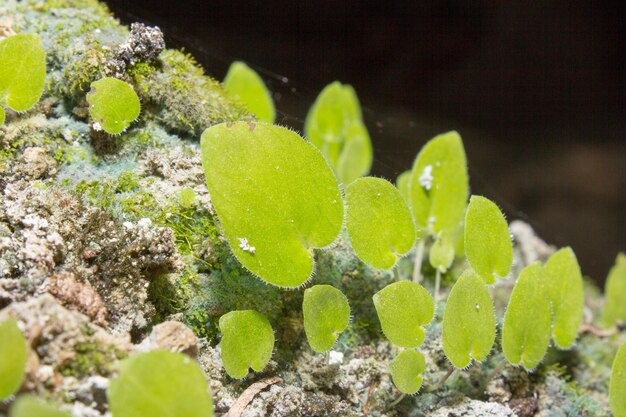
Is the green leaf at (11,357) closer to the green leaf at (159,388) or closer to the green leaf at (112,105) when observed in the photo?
the green leaf at (159,388)

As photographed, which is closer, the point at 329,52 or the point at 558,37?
the point at 329,52

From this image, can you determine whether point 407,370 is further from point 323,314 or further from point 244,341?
point 244,341

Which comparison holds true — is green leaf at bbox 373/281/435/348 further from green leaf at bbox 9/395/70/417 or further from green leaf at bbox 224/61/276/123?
green leaf at bbox 224/61/276/123

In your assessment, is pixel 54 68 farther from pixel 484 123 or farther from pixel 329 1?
pixel 484 123

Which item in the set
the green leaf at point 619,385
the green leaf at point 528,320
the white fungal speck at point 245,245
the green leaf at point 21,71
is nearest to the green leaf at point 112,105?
the green leaf at point 21,71

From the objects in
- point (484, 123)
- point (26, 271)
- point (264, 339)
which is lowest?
point (484, 123)

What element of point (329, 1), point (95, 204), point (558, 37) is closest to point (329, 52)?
point (329, 1)
